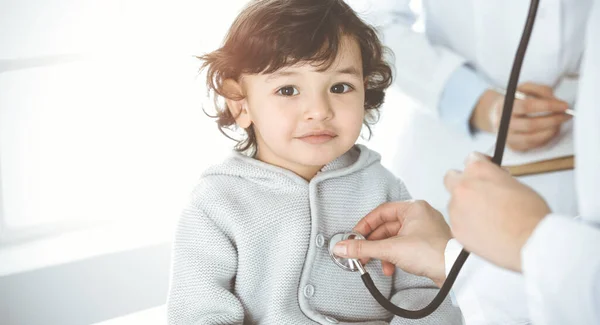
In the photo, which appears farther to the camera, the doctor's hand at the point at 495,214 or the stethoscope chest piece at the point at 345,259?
the stethoscope chest piece at the point at 345,259

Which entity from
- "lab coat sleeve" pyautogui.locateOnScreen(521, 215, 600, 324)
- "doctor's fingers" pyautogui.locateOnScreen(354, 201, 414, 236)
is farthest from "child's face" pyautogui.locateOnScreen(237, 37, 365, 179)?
"lab coat sleeve" pyautogui.locateOnScreen(521, 215, 600, 324)

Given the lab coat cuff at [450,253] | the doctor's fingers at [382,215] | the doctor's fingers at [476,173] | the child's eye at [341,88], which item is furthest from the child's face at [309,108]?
the doctor's fingers at [476,173]

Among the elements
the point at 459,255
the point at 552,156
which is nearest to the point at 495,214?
the point at 459,255

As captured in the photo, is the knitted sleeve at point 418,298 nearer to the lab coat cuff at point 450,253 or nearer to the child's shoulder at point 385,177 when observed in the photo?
the child's shoulder at point 385,177

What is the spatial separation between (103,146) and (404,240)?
82 cm

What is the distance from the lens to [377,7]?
1.53 metres

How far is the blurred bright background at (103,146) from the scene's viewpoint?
1.54 m

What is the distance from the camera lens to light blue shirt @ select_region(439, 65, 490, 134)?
4.55 feet

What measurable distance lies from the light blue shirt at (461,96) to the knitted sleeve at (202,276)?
53 cm

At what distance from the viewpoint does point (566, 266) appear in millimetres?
774

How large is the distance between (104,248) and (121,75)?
395 mm

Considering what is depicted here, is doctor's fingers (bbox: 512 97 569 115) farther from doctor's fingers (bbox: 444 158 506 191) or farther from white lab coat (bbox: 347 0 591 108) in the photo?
doctor's fingers (bbox: 444 158 506 191)

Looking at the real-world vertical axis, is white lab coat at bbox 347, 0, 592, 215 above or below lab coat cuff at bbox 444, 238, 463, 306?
above

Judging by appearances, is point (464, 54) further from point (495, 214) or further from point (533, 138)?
point (495, 214)
